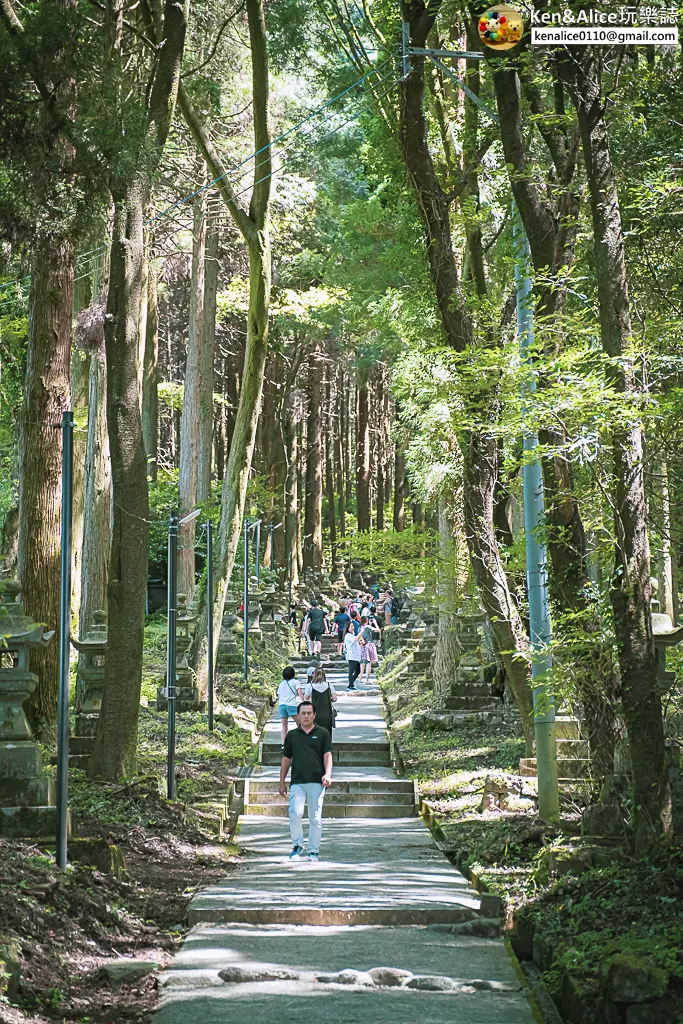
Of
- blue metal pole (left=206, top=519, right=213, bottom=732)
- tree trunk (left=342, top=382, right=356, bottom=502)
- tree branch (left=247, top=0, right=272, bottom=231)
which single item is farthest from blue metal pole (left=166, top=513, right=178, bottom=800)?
tree trunk (left=342, top=382, right=356, bottom=502)

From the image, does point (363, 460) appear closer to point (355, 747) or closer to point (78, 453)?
point (78, 453)

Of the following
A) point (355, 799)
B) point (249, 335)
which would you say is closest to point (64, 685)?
point (355, 799)

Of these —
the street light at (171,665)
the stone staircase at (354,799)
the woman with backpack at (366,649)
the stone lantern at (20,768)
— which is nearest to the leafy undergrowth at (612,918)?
the stone lantern at (20,768)

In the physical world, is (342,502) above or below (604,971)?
above

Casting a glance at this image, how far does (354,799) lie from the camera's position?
17.6 m

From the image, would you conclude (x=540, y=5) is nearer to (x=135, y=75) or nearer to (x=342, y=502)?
(x=135, y=75)

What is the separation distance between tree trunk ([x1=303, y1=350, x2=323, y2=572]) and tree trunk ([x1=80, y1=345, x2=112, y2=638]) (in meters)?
25.8

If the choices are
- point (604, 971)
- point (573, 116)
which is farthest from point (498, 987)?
point (573, 116)

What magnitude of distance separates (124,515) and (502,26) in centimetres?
708

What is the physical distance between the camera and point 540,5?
10.9 meters

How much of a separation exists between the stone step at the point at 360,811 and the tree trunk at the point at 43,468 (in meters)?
3.21

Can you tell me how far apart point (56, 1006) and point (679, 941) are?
3837 mm

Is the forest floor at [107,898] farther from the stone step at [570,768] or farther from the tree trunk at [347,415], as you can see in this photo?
the tree trunk at [347,415]
